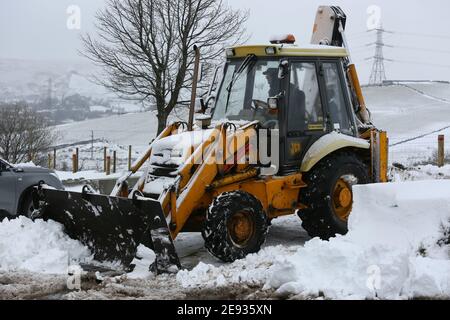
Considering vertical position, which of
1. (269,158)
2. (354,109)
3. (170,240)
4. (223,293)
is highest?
(354,109)

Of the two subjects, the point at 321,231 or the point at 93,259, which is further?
the point at 321,231

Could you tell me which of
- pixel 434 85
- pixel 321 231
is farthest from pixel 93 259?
pixel 434 85

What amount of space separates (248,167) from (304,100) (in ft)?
4.21

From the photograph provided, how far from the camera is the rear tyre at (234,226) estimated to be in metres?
7.33

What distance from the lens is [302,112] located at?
8656 mm

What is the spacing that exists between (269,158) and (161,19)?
440 inches

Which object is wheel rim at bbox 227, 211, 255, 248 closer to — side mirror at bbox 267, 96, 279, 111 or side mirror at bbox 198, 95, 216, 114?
side mirror at bbox 267, 96, 279, 111

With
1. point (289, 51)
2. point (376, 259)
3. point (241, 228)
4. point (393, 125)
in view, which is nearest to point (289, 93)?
point (289, 51)

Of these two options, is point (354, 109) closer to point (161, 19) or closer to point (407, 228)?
point (407, 228)

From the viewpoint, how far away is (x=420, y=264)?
596 centimetres

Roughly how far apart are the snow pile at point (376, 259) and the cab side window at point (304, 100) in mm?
1930

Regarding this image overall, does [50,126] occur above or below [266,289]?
above

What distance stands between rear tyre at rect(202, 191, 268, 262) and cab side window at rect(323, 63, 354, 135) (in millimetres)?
2082

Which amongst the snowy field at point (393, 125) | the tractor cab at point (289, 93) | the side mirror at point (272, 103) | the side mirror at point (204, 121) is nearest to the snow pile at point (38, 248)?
the side mirror at point (204, 121)
